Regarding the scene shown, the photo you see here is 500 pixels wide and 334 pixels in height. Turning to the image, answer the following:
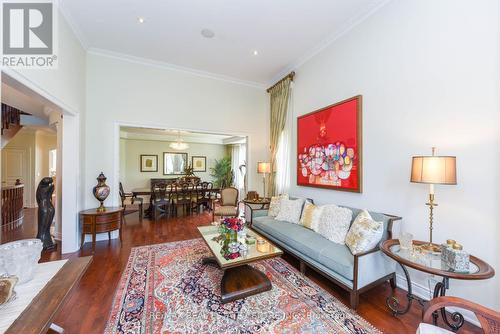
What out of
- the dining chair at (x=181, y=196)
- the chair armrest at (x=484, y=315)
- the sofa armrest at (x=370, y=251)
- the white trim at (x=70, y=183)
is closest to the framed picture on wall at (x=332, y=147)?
the sofa armrest at (x=370, y=251)

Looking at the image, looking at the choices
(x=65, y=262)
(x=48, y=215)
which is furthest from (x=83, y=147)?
(x=65, y=262)

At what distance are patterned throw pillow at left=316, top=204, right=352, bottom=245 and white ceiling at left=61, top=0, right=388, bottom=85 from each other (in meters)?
2.77

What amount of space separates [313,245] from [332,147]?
5.33 ft

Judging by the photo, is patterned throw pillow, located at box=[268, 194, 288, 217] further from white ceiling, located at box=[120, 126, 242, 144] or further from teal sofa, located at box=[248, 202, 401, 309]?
white ceiling, located at box=[120, 126, 242, 144]

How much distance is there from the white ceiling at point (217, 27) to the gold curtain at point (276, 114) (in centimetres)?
54

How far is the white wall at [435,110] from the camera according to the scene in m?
1.82

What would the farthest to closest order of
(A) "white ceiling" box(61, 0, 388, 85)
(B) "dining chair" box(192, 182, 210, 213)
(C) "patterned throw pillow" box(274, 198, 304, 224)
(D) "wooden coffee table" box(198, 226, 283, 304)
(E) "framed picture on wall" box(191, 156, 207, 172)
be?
(E) "framed picture on wall" box(191, 156, 207, 172) < (B) "dining chair" box(192, 182, 210, 213) < (C) "patterned throw pillow" box(274, 198, 304, 224) < (A) "white ceiling" box(61, 0, 388, 85) < (D) "wooden coffee table" box(198, 226, 283, 304)

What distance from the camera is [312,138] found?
3711mm

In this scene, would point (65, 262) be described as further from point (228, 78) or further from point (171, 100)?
point (228, 78)

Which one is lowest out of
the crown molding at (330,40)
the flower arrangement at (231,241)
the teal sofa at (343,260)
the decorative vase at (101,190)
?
the teal sofa at (343,260)

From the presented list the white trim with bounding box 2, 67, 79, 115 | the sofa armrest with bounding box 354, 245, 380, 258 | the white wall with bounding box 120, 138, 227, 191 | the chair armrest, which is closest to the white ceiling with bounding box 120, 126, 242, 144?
the white wall with bounding box 120, 138, 227, 191

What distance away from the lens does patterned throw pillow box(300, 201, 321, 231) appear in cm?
300

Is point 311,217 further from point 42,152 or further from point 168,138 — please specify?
point 42,152

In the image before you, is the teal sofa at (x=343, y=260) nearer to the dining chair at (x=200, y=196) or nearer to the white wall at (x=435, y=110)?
the white wall at (x=435, y=110)
